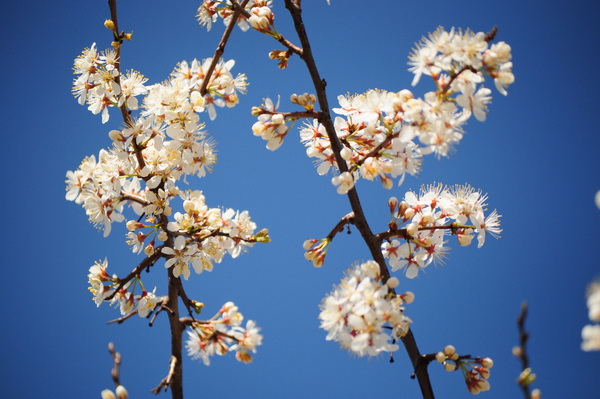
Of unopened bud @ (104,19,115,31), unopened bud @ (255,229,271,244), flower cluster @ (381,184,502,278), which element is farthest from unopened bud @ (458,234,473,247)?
unopened bud @ (104,19,115,31)

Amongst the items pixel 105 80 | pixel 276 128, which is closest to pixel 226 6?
pixel 105 80

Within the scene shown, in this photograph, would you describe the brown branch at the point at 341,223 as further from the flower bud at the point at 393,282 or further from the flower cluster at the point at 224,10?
the flower cluster at the point at 224,10

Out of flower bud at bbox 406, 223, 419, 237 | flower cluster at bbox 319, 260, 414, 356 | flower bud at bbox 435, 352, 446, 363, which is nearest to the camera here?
flower cluster at bbox 319, 260, 414, 356

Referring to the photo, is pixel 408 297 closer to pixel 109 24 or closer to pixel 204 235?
pixel 204 235

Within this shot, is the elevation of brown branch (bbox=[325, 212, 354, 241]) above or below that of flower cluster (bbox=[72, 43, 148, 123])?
below

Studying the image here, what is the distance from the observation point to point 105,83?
1739 mm

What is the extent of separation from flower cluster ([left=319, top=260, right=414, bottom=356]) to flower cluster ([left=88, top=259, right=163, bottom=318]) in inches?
24.1

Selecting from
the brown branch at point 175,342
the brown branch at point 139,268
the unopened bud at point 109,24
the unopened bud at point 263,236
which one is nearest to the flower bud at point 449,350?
the unopened bud at point 263,236

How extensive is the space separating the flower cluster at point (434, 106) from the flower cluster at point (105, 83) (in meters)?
0.59

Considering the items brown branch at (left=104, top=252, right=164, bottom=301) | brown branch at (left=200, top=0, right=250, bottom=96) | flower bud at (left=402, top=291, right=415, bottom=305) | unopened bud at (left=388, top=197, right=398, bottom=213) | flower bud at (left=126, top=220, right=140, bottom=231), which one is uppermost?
brown branch at (left=200, top=0, right=250, bottom=96)

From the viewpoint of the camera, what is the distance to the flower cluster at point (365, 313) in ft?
3.87

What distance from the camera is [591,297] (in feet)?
2.66

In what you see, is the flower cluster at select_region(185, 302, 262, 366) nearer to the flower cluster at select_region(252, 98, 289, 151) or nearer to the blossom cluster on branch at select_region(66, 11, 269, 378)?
the blossom cluster on branch at select_region(66, 11, 269, 378)

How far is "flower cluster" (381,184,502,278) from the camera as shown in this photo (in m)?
1.45
